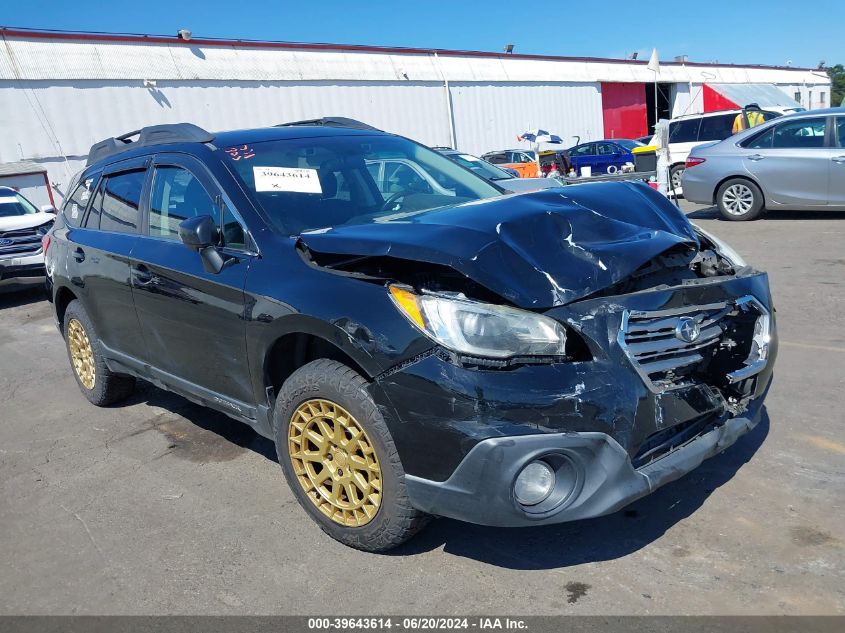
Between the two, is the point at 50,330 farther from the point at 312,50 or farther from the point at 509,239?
the point at 312,50

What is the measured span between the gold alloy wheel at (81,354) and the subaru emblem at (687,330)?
3.93 meters

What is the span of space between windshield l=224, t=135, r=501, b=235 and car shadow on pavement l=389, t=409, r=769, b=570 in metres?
1.48

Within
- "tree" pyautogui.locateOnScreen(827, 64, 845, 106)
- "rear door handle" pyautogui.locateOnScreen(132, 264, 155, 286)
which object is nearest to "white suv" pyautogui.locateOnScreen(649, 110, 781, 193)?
"rear door handle" pyautogui.locateOnScreen(132, 264, 155, 286)

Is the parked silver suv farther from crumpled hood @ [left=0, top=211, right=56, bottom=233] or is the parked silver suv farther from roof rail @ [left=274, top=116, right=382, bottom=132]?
crumpled hood @ [left=0, top=211, right=56, bottom=233]

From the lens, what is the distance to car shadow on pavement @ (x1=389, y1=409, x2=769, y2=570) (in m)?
3.01

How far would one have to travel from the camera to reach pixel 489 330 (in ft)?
8.61

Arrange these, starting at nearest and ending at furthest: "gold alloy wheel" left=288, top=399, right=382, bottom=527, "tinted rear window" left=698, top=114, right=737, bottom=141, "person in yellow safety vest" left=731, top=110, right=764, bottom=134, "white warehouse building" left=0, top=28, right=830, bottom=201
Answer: "gold alloy wheel" left=288, top=399, right=382, bottom=527 → "person in yellow safety vest" left=731, top=110, right=764, bottom=134 → "tinted rear window" left=698, top=114, right=737, bottom=141 → "white warehouse building" left=0, top=28, right=830, bottom=201

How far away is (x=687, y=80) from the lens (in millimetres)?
42938

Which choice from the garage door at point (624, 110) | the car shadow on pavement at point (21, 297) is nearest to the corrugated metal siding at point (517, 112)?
the garage door at point (624, 110)

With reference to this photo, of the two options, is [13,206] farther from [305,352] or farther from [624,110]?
[624,110]

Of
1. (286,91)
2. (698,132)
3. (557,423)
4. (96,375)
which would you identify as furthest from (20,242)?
(286,91)

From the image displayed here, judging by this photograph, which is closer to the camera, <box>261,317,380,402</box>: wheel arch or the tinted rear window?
<box>261,317,380,402</box>: wheel arch

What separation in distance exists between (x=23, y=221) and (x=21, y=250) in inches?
23.2

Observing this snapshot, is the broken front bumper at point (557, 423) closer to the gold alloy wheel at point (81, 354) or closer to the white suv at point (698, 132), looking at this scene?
the gold alloy wheel at point (81, 354)
